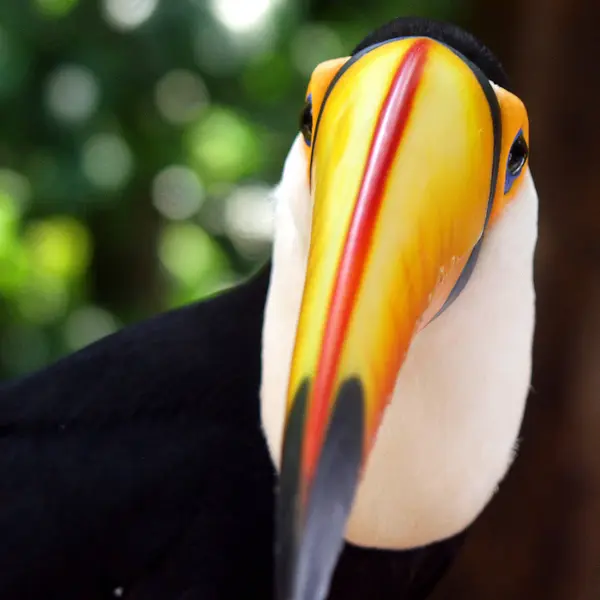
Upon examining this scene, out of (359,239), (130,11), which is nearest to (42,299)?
(130,11)

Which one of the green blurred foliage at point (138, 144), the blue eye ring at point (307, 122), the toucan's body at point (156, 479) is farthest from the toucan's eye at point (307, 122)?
the green blurred foliage at point (138, 144)

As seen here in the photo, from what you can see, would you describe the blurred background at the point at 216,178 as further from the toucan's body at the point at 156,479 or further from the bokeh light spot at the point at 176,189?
the toucan's body at the point at 156,479

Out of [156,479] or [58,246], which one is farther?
[58,246]

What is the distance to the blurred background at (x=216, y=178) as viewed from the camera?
1869 millimetres

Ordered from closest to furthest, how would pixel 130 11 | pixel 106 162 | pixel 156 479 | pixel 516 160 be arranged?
pixel 516 160
pixel 156 479
pixel 130 11
pixel 106 162

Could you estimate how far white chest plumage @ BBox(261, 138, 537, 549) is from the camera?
3.08 ft

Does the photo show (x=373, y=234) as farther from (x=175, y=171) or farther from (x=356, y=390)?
(x=175, y=171)

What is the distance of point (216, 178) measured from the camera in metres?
2.02

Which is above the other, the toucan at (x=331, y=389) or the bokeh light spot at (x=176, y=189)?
the toucan at (x=331, y=389)

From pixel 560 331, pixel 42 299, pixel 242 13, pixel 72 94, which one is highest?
pixel 242 13

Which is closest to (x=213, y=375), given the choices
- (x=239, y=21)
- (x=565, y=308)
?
(x=239, y=21)

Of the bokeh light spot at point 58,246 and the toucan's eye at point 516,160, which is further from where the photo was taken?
the bokeh light spot at point 58,246

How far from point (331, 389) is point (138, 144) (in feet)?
4.85

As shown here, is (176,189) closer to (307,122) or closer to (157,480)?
(157,480)
